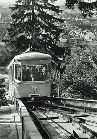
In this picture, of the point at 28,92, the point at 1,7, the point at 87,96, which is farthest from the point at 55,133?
the point at 1,7

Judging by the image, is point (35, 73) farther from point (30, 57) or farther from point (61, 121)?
point (61, 121)

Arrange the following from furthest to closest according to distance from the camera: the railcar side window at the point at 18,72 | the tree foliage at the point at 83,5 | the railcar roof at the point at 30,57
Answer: the railcar roof at the point at 30,57
the railcar side window at the point at 18,72
the tree foliage at the point at 83,5

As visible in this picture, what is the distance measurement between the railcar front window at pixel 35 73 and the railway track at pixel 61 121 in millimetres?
1441

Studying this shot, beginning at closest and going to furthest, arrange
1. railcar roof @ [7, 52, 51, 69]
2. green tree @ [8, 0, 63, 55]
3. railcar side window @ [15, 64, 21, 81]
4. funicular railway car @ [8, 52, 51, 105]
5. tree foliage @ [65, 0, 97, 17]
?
tree foliage @ [65, 0, 97, 17] → funicular railway car @ [8, 52, 51, 105] → railcar side window @ [15, 64, 21, 81] → railcar roof @ [7, 52, 51, 69] → green tree @ [8, 0, 63, 55]

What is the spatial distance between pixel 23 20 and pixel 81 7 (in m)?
23.4

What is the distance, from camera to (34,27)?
39.4 m

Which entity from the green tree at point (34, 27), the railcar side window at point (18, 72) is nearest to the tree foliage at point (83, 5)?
the railcar side window at point (18, 72)

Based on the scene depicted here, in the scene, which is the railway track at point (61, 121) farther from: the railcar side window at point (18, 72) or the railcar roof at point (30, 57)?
the railcar roof at point (30, 57)

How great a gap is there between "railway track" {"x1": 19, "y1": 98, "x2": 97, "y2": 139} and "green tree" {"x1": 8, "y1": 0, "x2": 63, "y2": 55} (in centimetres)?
1983

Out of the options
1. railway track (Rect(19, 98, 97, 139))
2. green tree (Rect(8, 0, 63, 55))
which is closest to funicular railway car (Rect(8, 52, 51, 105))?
railway track (Rect(19, 98, 97, 139))

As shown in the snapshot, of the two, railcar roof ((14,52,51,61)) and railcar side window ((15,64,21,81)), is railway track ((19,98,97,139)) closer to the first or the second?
railcar side window ((15,64,21,81))

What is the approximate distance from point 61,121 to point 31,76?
7.24 meters

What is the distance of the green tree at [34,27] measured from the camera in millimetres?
39438

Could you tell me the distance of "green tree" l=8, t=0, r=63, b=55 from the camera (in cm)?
3944
